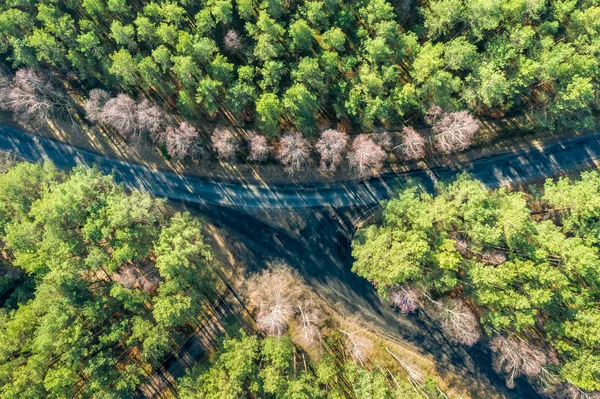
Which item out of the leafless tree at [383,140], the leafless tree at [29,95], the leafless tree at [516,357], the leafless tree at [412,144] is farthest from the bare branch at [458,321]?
the leafless tree at [29,95]

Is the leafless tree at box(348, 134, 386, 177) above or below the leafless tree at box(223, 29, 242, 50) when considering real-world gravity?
below

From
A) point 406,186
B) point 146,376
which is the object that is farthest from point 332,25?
point 146,376

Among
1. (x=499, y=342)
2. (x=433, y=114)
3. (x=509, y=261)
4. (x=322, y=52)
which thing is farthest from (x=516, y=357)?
(x=322, y=52)

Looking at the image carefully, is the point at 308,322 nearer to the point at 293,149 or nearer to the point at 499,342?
the point at 293,149

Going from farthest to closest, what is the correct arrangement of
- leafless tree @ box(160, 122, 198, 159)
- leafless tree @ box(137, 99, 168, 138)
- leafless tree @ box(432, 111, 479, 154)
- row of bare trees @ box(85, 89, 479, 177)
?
leafless tree @ box(160, 122, 198, 159) → leafless tree @ box(137, 99, 168, 138) → row of bare trees @ box(85, 89, 479, 177) → leafless tree @ box(432, 111, 479, 154)

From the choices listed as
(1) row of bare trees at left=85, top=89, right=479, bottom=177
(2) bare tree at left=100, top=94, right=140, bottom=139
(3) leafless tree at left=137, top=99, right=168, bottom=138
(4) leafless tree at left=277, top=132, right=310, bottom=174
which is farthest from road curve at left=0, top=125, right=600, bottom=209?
(3) leafless tree at left=137, top=99, right=168, bottom=138

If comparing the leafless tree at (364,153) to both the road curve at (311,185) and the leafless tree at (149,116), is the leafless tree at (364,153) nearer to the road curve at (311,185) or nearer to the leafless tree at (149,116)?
the road curve at (311,185)

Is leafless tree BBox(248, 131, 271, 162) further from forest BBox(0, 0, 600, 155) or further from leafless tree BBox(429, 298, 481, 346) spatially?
leafless tree BBox(429, 298, 481, 346)
